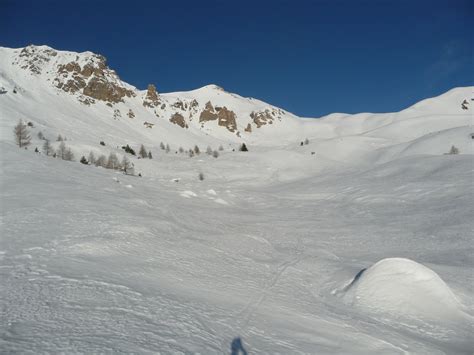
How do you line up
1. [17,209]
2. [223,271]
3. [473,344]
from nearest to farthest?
1. [473,344]
2. [223,271]
3. [17,209]

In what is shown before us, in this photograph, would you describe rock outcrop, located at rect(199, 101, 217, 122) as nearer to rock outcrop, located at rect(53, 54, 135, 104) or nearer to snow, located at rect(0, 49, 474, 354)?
rock outcrop, located at rect(53, 54, 135, 104)

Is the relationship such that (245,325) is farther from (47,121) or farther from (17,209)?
(47,121)

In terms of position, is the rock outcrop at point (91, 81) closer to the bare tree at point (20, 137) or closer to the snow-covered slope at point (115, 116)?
the snow-covered slope at point (115, 116)

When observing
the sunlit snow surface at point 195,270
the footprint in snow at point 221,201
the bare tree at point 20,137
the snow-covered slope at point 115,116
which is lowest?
the sunlit snow surface at point 195,270

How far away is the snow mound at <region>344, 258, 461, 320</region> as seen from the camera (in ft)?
30.7

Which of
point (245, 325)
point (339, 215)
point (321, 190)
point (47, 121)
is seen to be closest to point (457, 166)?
point (321, 190)

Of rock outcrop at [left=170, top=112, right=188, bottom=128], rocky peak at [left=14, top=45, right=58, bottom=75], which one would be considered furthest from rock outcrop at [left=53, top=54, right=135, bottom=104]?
rock outcrop at [left=170, top=112, right=188, bottom=128]

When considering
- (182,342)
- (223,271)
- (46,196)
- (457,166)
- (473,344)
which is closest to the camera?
(182,342)

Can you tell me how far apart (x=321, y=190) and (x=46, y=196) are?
30.0 meters

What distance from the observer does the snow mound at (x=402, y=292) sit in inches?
369

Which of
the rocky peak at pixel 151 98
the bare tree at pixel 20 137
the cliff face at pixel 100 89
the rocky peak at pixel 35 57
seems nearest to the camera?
the bare tree at pixel 20 137

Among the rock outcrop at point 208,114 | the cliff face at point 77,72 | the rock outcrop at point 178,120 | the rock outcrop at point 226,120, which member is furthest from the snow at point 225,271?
the rock outcrop at point 208,114

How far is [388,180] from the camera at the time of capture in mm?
37281

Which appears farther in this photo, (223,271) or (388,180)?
(388,180)
